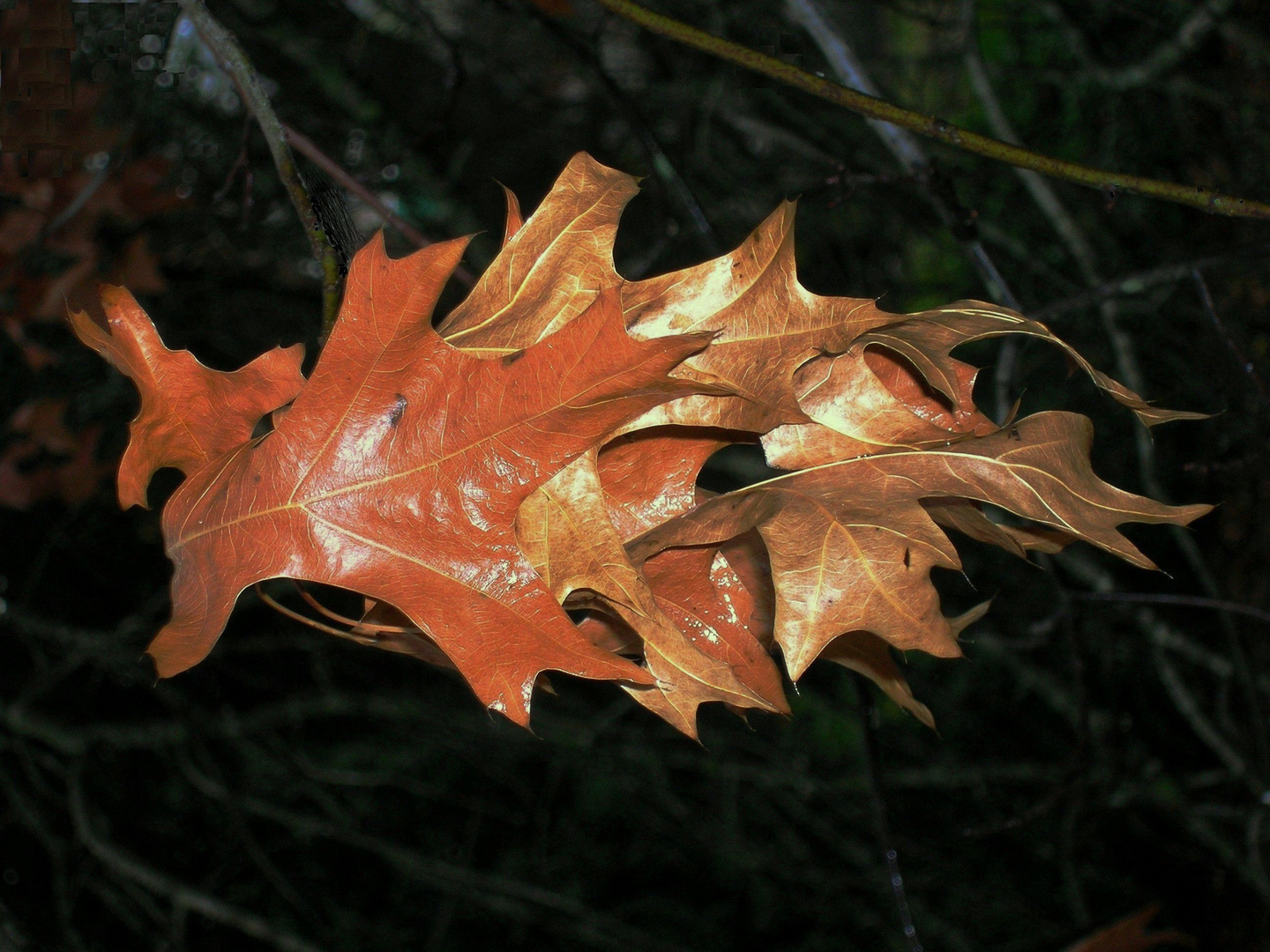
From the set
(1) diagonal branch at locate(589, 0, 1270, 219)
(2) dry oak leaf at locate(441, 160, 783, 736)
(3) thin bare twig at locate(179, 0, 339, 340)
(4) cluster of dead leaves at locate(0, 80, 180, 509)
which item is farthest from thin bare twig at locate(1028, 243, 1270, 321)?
(4) cluster of dead leaves at locate(0, 80, 180, 509)

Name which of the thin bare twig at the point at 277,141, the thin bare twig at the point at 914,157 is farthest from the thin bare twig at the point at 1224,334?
the thin bare twig at the point at 277,141

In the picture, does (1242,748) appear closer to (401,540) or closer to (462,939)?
(401,540)

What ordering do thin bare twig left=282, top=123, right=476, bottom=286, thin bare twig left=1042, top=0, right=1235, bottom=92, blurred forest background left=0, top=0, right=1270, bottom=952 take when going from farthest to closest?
thin bare twig left=1042, top=0, right=1235, bottom=92
blurred forest background left=0, top=0, right=1270, bottom=952
thin bare twig left=282, top=123, right=476, bottom=286

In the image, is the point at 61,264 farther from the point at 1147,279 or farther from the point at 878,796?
the point at 1147,279

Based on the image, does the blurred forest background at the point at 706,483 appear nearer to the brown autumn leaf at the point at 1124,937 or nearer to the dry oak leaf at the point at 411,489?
the brown autumn leaf at the point at 1124,937

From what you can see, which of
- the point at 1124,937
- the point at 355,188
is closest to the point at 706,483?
the point at 1124,937

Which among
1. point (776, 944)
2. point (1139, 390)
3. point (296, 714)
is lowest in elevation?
point (776, 944)

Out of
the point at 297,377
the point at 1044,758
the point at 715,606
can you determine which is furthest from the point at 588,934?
the point at 1044,758

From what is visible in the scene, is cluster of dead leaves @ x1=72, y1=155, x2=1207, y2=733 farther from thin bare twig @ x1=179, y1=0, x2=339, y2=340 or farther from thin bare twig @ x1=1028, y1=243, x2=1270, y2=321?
thin bare twig @ x1=1028, y1=243, x2=1270, y2=321
